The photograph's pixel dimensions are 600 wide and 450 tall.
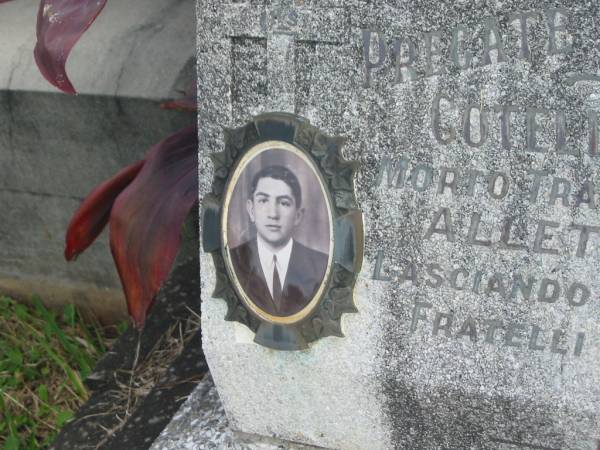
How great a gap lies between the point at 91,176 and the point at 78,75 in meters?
0.31

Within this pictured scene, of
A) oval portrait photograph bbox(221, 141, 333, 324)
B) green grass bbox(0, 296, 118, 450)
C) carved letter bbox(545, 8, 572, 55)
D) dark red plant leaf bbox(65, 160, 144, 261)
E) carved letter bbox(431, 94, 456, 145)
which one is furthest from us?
green grass bbox(0, 296, 118, 450)

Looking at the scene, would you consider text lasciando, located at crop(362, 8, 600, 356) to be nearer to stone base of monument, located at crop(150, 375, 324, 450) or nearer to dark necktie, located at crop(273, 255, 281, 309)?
dark necktie, located at crop(273, 255, 281, 309)

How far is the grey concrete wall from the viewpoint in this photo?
→ 2.45 metres

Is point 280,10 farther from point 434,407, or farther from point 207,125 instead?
point 434,407

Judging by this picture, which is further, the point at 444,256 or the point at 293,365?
the point at 293,365

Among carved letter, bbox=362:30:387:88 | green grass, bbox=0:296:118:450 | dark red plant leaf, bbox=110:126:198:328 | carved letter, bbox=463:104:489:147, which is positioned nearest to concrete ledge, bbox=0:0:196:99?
dark red plant leaf, bbox=110:126:198:328

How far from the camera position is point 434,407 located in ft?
4.91

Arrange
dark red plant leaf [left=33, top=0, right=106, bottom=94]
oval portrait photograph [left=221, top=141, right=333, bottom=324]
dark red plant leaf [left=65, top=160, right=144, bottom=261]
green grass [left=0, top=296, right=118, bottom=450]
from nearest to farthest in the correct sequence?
oval portrait photograph [left=221, top=141, right=333, bottom=324], dark red plant leaf [left=33, top=0, right=106, bottom=94], dark red plant leaf [left=65, top=160, right=144, bottom=261], green grass [left=0, top=296, right=118, bottom=450]

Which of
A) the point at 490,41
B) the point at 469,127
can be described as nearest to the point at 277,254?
the point at 469,127

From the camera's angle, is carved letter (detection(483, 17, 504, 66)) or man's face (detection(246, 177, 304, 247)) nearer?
carved letter (detection(483, 17, 504, 66))

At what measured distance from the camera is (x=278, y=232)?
4.81 feet

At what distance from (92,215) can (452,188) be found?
0.98 meters

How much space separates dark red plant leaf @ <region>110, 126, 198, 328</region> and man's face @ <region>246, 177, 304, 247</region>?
0.96ft

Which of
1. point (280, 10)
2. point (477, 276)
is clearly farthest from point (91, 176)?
point (477, 276)
